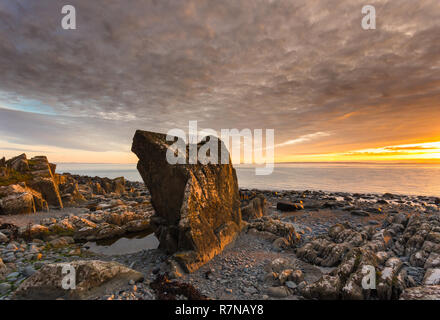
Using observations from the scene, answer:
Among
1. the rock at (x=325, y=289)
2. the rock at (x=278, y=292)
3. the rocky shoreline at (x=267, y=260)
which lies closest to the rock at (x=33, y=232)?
the rocky shoreline at (x=267, y=260)

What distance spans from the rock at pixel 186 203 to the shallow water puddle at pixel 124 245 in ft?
9.73

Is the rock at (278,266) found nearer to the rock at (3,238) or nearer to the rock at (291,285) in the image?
the rock at (291,285)

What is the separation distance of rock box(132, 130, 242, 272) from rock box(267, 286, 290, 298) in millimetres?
3327

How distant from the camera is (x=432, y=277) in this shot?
7.37 metres

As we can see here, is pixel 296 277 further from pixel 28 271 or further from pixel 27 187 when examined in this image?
pixel 27 187

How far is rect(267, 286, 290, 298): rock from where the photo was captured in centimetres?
702

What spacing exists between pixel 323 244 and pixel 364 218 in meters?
13.4

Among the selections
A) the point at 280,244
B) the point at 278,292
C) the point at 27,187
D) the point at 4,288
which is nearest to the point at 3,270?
the point at 4,288

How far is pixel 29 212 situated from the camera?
19.2 meters

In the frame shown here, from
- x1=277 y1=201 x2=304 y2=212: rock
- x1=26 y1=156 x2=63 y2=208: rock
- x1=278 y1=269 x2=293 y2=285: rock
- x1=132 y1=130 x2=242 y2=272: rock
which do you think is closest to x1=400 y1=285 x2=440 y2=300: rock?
x1=278 y1=269 x2=293 y2=285: rock

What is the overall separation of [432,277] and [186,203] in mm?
10172

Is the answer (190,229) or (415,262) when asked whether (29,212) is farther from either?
(415,262)

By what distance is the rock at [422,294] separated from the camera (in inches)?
231

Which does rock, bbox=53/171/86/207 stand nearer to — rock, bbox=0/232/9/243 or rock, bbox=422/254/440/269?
rock, bbox=0/232/9/243
